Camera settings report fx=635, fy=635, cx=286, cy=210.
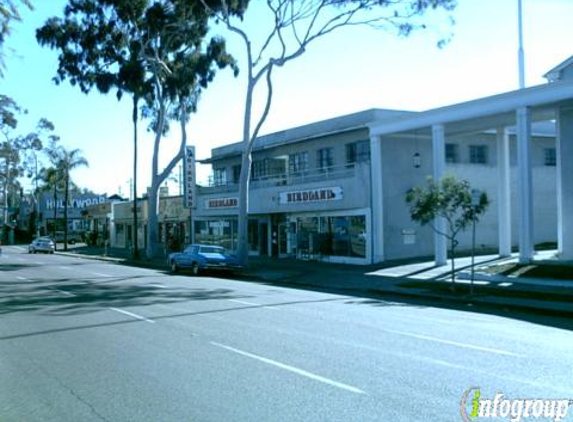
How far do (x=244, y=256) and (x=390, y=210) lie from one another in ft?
24.0

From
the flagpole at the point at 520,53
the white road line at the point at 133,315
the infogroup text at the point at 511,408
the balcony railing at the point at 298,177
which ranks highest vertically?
the flagpole at the point at 520,53

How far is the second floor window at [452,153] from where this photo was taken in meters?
33.6

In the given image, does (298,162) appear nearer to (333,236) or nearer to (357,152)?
(357,152)

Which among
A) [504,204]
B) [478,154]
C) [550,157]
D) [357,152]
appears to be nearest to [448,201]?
[504,204]

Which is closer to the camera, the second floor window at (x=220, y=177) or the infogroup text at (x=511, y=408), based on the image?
the infogroup text at (x=511, y=408)

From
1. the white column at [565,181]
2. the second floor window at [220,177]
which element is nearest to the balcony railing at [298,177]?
the second floor window at [220,177]

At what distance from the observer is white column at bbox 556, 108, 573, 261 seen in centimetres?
2495

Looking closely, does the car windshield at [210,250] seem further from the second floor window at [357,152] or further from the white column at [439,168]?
the white column at [439,168]

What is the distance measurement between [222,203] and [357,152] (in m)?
12.8

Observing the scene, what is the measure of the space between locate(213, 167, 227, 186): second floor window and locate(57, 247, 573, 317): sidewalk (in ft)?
49.5

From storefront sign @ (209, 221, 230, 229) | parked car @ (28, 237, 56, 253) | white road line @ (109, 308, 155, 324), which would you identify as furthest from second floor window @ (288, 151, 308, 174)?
parked car @ (28, 237, 56, 253)

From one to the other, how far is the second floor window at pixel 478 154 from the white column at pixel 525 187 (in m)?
11.2

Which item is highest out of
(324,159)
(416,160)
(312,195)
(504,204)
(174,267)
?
(324,159)

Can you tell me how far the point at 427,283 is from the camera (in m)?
Result: 21.5
